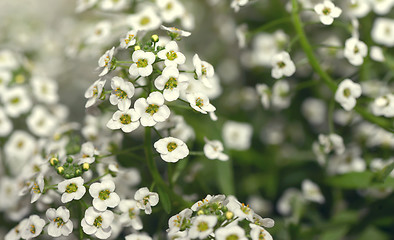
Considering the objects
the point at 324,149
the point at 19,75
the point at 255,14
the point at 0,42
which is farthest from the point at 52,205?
the point at 255,14

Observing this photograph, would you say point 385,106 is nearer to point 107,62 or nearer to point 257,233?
point 257,233

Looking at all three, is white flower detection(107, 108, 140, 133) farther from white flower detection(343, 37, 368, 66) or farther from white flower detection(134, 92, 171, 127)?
white flower detection(343, 37, 368, 66)

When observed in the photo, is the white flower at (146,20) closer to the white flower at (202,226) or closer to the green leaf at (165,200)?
the green leaf at (165,200)

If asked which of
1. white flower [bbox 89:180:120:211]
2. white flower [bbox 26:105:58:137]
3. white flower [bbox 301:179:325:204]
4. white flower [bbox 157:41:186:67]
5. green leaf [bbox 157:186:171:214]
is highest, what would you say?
white flower [bbox 157:41:186:67]

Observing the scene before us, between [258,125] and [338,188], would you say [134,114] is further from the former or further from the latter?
[258,125]

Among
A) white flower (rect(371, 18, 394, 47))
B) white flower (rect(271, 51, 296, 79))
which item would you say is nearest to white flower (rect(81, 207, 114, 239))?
white flower (rect(271, 51, 296, 79))

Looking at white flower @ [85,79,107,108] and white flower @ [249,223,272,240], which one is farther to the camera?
white flower @ [85,79,107,108]
